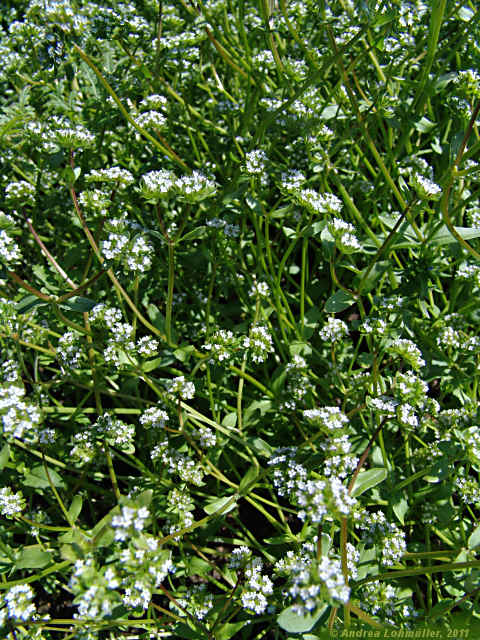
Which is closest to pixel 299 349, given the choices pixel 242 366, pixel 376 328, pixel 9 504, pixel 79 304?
pixel 242 366

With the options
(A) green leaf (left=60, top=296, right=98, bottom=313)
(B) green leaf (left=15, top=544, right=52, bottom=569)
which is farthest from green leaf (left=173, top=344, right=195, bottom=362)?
(B) green leaf (left=15, top=544, right=52, bottom=569)

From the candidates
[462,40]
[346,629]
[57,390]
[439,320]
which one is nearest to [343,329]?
[439,320]

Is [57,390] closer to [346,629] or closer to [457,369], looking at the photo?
[346,629]

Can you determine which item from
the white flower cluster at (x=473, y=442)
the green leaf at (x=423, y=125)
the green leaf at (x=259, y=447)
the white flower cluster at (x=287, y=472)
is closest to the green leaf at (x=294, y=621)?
the white flower cluster at (x=287, y=472)

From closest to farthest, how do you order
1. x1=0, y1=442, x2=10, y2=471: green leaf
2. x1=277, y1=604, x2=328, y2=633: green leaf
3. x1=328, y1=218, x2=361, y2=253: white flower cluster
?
x1=277, y1=604, x2=328, y2=633: green leaf < x1=0, y1=442, x2=10, y2=471: green leaf < x1=328, y1=218, x2=361, y2=253: white flower cluster

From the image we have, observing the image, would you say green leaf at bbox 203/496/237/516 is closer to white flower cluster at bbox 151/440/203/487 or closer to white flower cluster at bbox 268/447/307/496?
white flower cluster at bbox 151/440/203/487

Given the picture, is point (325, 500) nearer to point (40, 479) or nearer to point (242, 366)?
point (242, 366)

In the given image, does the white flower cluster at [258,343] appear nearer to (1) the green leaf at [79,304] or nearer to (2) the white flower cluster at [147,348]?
(2) the white flower cluster at [147,348]
